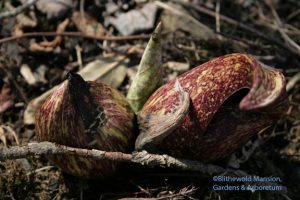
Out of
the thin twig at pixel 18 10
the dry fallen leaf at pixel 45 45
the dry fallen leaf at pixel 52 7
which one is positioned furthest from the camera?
the dry fallen leaf at pixel 52 7

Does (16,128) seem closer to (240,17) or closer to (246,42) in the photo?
(246,42)

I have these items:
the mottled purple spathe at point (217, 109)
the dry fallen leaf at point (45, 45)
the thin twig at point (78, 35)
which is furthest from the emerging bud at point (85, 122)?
the dry fallen leaf at point (45, 45)

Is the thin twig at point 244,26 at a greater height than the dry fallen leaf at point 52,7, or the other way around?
the dry fallen leaf at point 52,7

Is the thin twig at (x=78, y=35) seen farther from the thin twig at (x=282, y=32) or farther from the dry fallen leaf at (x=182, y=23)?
the thin twig at (x=282, y=32)

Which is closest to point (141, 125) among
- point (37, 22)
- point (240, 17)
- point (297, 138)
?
point (297, 138)

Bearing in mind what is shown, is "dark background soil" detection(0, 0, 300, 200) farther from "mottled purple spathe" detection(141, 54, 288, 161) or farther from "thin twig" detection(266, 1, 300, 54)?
"mottled purple spathe" detection(141, 54, 288, 161)

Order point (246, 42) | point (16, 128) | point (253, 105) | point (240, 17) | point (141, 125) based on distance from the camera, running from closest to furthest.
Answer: point (253, 105) → point (141, 125) → point (16, 128) → point (246, 42) → point (240, 17)

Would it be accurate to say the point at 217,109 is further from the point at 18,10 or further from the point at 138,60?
the point at 18,10

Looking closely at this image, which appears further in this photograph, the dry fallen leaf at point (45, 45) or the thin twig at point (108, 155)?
the dry fallen leaf at point (45, 45)
